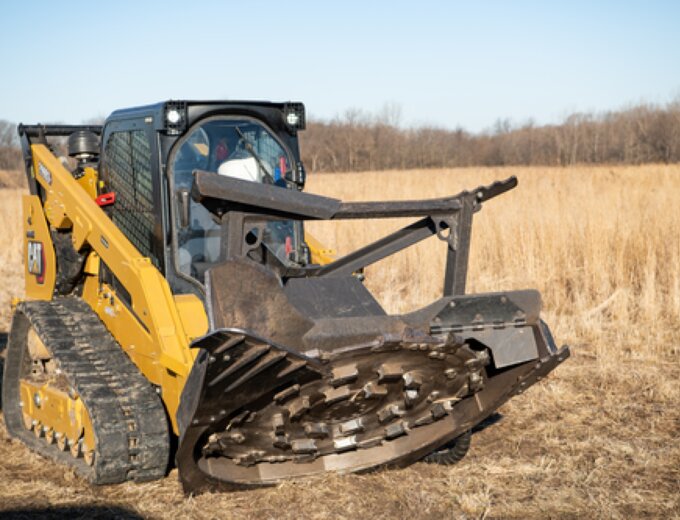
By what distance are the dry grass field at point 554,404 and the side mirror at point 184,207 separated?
1404mm

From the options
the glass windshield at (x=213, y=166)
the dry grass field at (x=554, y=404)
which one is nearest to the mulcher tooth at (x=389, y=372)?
the dry grass field at (x=554, y=404)

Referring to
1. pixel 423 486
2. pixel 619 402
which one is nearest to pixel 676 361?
pixel 619 402

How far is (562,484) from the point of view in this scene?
4.72 meters

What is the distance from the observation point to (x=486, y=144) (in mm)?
36656

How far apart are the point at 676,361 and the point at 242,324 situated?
4.83 m

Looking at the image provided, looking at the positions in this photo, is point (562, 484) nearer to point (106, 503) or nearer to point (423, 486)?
point (423, 486)

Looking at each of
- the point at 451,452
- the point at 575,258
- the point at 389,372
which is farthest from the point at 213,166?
the point at 575,258

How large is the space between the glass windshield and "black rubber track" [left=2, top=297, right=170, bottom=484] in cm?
71

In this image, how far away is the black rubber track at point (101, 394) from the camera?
4500 mm

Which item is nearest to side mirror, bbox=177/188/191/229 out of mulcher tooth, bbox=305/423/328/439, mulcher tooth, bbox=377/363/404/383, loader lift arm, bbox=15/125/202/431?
loader lift arm, bbox=15/125/202/431

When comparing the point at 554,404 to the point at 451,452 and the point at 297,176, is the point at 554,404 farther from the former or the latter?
the point at 297,176

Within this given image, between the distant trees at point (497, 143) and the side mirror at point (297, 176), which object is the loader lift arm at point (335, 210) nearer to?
the side mirror at point (297, 176)

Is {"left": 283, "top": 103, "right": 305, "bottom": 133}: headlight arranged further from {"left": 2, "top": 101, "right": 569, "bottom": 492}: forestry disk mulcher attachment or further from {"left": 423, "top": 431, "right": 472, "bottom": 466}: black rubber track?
{"left": 423, "top": 431, "right": 472, "bottom": 466}: black rubber track

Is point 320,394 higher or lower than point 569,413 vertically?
higher
